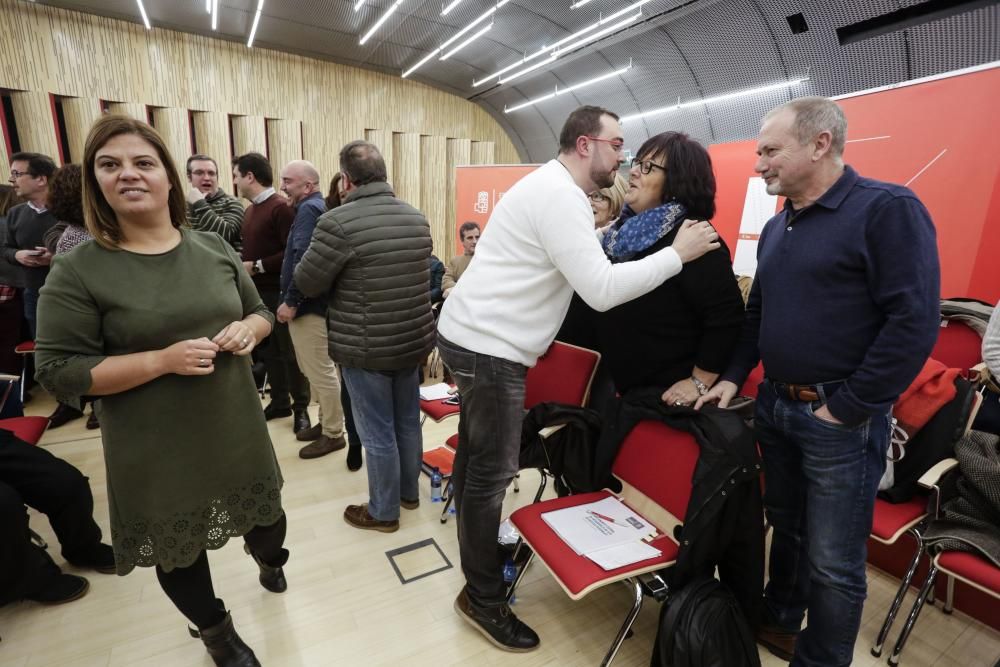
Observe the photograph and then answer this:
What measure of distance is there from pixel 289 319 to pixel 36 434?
1.26 metres

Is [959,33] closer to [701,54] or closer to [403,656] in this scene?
[701,54]

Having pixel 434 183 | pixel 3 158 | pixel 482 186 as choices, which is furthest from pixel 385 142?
pixel 3 158

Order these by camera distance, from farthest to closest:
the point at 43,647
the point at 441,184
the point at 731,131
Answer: the point at 441,184, the point at 731,131, the point at 43,647

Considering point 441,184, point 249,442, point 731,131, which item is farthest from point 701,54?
point 249,442

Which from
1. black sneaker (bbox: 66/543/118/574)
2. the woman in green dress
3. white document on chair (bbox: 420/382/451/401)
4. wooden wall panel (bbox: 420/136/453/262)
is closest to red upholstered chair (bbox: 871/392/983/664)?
white document on chair (bbox: 420/382/451/401)

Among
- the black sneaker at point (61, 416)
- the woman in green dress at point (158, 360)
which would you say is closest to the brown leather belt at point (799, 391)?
the woman in green dress at point (158, 360)

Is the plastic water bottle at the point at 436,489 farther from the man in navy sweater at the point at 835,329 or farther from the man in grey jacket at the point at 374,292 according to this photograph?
the man in navy sweater at the point at 835,329

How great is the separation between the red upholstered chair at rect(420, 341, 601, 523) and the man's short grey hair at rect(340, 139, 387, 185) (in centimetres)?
118

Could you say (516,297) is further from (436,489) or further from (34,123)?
(34,123)

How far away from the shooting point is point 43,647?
1.74m

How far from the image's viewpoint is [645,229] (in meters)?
1.56

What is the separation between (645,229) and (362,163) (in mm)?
1368

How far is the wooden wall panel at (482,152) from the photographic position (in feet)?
37.3

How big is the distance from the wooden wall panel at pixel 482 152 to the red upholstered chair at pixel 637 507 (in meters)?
10.6
